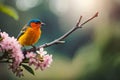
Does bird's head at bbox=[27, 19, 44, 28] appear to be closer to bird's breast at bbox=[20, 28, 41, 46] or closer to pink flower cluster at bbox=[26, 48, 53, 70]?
bird's breast at bbox=[20, 28, 41, 46]

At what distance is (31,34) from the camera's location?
6016 millimetres

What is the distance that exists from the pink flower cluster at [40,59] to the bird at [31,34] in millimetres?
2074

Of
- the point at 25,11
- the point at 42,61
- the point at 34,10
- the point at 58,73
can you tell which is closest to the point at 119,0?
the point at 58,73

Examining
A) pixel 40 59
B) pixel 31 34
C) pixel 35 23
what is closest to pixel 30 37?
pixel 31 34

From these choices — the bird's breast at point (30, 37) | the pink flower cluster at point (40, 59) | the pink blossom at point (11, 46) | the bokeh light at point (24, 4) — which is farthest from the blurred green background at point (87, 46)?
A: the pink blossom at point (11, 46)

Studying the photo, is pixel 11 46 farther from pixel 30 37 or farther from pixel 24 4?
pixel 24 4

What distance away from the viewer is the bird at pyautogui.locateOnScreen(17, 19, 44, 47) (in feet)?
19.0

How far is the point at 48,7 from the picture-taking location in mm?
41000

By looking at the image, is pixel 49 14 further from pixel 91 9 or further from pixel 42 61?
pixel 42 61

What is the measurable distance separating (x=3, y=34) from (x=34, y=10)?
36.0 meters

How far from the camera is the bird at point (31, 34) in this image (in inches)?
228

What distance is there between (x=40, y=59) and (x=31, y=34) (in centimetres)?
243

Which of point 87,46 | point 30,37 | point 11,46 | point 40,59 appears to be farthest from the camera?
point 87,46

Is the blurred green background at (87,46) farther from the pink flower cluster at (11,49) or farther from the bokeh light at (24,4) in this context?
the pink flower cluster at (11,49)
